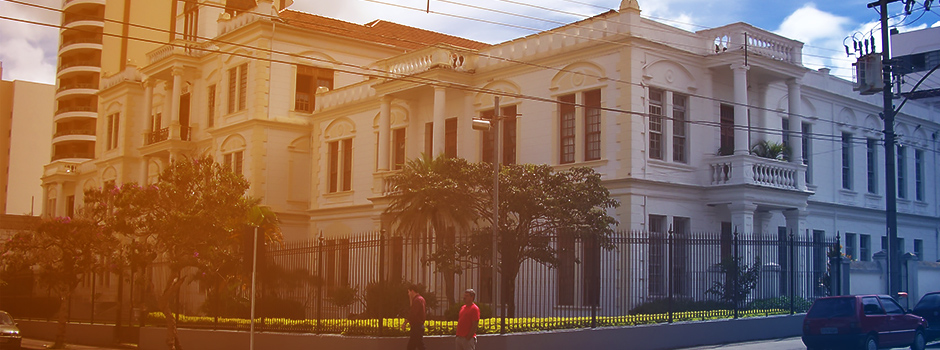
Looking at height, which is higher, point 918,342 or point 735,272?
point 735,272

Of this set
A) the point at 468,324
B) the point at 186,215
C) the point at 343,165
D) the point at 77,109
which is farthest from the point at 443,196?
the point at 77,109

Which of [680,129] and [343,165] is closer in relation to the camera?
[680,129]

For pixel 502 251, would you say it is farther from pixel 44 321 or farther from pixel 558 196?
pixel 44 321

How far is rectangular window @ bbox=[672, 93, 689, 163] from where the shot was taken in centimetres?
2966

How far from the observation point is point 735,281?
74.6ft

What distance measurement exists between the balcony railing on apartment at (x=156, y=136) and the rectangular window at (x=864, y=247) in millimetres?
33583

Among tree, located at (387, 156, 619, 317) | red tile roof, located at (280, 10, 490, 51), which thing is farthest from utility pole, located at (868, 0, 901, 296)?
red tile roof, located at (280, 10, 490, 51)

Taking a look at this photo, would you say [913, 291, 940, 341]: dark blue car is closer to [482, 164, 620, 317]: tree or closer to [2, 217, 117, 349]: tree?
[482, 164, 620, 317]: tree

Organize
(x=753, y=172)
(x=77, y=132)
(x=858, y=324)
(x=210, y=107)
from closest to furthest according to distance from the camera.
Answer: (x=858, y=324) → (x=753, y=172) → (x=210, y=107) → (x=77, y=132)

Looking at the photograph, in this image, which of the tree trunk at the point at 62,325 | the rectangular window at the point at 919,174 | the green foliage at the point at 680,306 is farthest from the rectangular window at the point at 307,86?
the rectangular window at the point at 919,174

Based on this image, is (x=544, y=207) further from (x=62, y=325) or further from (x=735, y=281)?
(x=62, y=325)

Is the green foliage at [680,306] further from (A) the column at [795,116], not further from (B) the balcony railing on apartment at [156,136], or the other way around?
(B) the balcony railing on apartment at [156,136]

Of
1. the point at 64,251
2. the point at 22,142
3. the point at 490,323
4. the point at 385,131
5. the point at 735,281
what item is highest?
the point at 22,142

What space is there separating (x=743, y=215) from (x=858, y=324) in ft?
31.7
